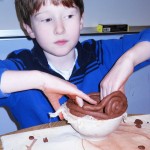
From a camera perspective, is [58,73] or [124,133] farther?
[58,73]

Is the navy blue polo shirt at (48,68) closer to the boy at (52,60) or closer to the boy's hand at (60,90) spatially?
the boy at (52,60)

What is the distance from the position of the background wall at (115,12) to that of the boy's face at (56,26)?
30cm

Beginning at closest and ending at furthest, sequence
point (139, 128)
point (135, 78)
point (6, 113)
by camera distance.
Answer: point (139, 128) → point (6, 113) → point (135, 78)

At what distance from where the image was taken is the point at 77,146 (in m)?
0.74

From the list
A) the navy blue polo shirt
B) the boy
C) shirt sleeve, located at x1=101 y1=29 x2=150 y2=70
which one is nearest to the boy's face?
the boy

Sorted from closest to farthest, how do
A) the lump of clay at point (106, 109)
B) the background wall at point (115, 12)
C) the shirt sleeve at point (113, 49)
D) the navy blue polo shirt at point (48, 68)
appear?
1. the lump of clay at point (106, 109)
2. the navy blue polo shirt at point (48, 68)
3. the shirt sleeve at point (113, 49)
4. the background wall at point (115, 12)

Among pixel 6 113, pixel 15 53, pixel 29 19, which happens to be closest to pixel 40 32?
pixel 29 19

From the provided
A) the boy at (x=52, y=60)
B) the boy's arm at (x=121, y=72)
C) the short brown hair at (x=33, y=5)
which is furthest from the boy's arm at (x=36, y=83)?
the short brown hair at (x=33, y=5)

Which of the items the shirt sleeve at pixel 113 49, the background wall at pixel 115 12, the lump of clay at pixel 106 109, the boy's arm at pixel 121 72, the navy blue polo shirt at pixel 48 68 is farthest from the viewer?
the background wall at pixel 115 12

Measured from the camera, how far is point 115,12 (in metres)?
1.30

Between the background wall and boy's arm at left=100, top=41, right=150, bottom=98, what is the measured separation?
38 cm

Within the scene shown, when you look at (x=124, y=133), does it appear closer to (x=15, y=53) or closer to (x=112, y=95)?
(x=112, y=95)

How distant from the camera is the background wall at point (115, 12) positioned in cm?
124

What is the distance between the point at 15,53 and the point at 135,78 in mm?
734
